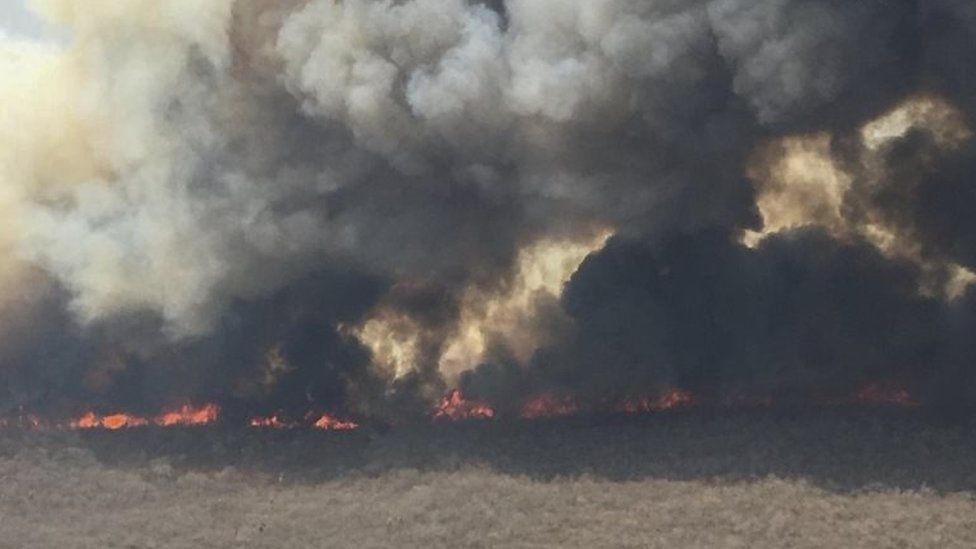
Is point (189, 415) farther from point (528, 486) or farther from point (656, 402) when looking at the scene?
point (656, 402)

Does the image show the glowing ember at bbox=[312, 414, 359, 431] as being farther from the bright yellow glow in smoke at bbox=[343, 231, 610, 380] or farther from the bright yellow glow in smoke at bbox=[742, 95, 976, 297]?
the bright yellow glow in smoke at bbox=[742, 95, 976, 297]

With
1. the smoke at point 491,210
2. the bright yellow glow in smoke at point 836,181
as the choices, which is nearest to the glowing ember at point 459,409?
the smoke at point 491,210

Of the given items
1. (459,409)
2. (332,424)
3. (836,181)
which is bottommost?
(332,424)

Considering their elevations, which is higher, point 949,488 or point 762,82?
point 762,82

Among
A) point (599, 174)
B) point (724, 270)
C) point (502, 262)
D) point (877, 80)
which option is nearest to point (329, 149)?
point (502, 262)

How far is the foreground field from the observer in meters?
27.0

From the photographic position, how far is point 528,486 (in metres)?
30.1

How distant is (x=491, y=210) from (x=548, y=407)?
606cm

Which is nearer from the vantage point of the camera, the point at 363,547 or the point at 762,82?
the point at 363,547

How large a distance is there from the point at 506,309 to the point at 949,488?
50.1ft

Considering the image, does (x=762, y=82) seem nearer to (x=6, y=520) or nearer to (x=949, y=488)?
(x=949, y=488)

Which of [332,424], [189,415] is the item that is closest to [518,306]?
[332,424]

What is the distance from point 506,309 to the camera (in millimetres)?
38938

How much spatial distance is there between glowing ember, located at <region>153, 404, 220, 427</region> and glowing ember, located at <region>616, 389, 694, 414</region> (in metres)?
12.6
